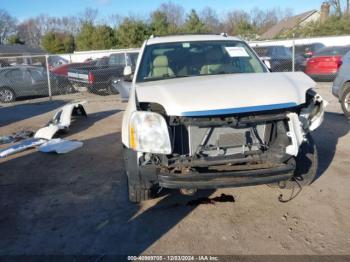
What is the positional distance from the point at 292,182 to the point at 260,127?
3.21ft

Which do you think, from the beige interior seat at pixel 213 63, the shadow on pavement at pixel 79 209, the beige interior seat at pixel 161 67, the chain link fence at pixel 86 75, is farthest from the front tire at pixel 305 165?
the chain link fence at pixel 86 75

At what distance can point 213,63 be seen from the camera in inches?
207

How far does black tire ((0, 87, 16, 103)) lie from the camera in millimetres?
15380

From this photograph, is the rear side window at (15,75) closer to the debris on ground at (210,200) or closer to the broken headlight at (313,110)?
the debris on ground at (210,200)

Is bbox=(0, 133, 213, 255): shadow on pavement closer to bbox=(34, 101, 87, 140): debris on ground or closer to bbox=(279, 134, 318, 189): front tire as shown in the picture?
bbox=(279, 134, 318, 189): front tire

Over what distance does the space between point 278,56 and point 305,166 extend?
13544 mm

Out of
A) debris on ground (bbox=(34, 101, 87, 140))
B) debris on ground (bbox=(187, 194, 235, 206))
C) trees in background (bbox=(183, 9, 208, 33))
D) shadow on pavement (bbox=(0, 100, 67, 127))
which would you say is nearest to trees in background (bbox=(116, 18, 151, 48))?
trees in background (bbox=(183, 9, 208, 33))

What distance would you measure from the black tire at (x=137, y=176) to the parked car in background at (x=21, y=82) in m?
12.7

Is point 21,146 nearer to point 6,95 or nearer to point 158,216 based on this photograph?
point 158,216

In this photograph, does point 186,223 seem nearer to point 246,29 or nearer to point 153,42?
point 153,42

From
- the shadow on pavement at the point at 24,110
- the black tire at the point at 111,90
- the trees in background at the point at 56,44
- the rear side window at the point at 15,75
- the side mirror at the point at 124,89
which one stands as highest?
the trees in background at the point at 56,44

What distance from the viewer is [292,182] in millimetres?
4578

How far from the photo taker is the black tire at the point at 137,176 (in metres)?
3.77

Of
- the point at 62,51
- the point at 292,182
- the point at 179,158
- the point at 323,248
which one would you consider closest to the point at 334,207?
the point at 292,182
